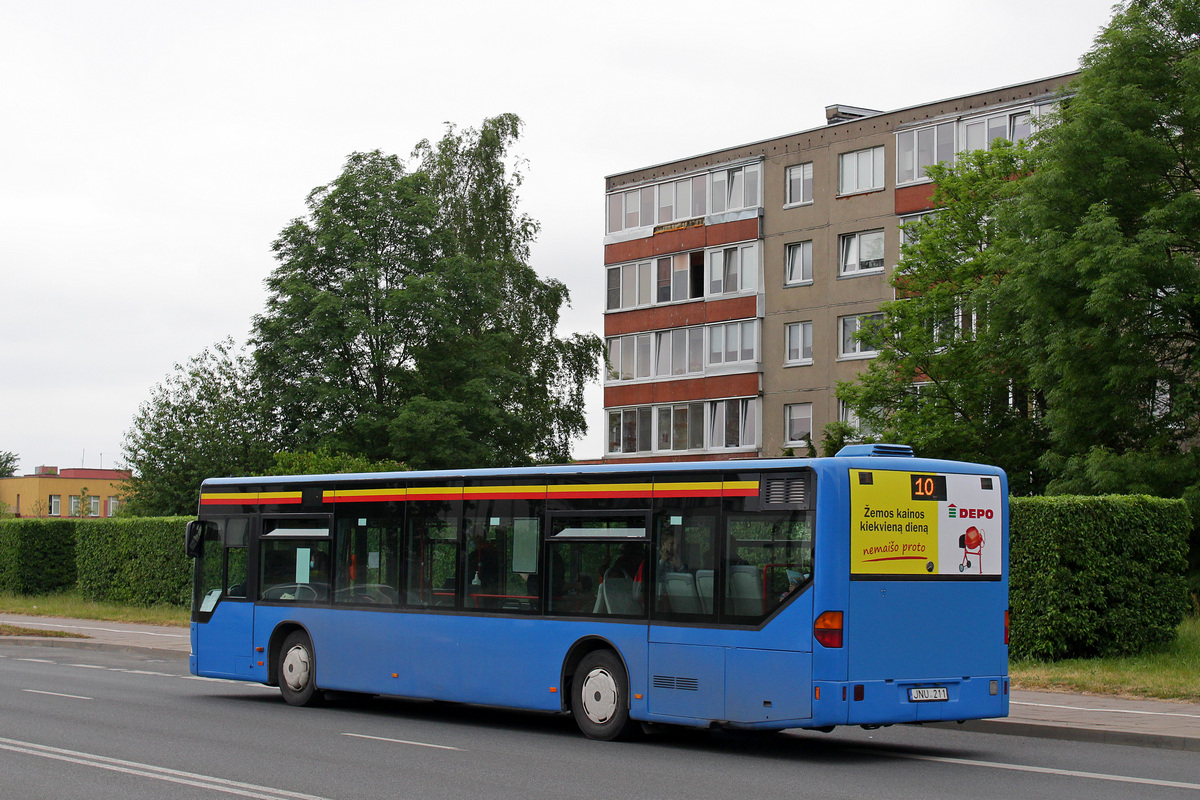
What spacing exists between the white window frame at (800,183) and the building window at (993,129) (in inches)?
253

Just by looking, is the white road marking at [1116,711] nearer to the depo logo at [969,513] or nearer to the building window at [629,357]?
the depo logo at [969,513]

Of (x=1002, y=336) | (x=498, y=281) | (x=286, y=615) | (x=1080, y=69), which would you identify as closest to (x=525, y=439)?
(x=498, y=281)

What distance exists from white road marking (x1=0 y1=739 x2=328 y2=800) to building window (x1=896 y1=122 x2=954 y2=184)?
128ft

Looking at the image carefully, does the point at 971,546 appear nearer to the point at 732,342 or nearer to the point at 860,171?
the point at 860,171

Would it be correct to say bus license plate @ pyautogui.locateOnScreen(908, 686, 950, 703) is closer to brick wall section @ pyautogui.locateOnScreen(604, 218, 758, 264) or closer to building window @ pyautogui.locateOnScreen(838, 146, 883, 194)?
building window @ pyautogui.locateOnScreen(838, 146, 883, 194)

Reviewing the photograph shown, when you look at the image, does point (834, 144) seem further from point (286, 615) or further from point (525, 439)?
point (286, 615)

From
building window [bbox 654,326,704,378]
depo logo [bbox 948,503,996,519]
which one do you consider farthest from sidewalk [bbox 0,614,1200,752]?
building window [bbox 654,326,704,378]

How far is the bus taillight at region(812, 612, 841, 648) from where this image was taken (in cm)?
1173

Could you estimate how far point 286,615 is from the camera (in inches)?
669

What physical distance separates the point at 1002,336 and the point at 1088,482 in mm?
6077

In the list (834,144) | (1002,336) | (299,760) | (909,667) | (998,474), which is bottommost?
(299,760)

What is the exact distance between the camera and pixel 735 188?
→ 53.9 metres

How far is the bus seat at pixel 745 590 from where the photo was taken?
12.3 m

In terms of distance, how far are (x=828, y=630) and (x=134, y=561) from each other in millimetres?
30264
